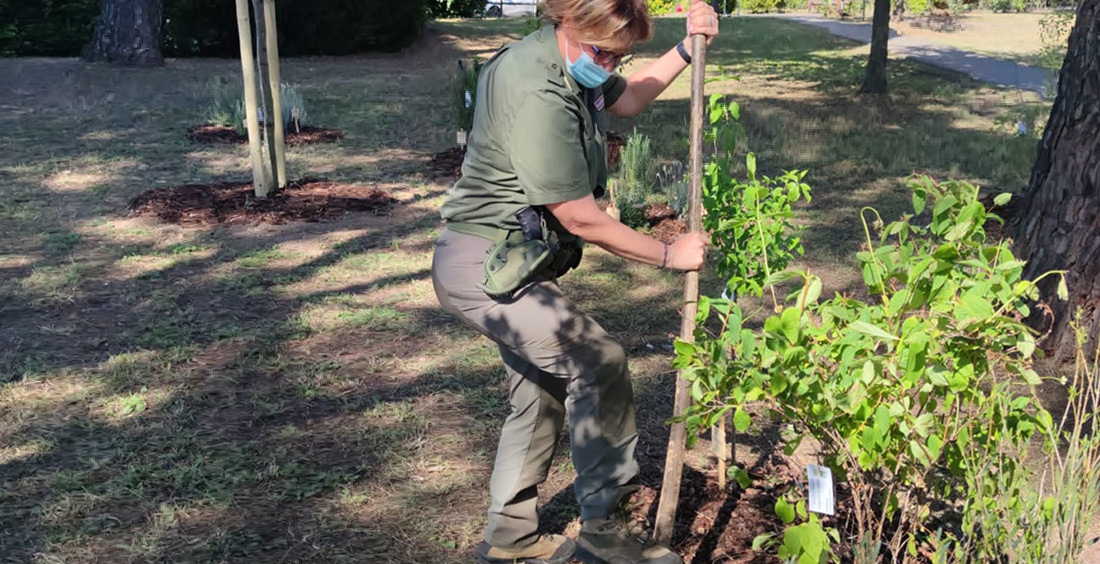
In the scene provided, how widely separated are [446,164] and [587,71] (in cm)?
694

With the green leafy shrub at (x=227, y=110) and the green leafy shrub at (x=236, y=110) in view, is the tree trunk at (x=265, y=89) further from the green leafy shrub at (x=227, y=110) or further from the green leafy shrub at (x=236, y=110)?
the green leafy shrub at (x=227, y=110)

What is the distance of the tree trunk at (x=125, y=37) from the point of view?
17359mm

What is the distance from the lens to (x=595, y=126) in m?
2.82

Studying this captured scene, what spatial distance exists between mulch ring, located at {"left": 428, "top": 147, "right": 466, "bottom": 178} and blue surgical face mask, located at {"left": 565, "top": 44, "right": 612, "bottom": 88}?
631 cm

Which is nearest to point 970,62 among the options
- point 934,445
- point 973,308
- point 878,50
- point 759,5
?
point 878,50

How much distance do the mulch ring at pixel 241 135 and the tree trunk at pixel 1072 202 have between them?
7.59 metres

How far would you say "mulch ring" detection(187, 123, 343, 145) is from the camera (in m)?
10.8

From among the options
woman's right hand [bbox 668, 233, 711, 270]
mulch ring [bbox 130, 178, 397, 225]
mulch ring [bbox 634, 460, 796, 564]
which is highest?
A: woman's right hand [bbox 668, 233, 711, 270]

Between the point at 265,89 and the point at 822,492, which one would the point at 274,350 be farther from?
the point at 265,89

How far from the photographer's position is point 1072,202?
4.85 m

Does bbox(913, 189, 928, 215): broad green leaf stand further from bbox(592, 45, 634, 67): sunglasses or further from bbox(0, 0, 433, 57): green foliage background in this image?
bbox(0, 0, 433, 57): green foliage background

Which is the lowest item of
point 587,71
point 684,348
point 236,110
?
point 236,110

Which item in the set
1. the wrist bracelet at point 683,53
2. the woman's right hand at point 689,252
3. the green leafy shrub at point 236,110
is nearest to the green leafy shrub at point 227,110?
the green leafy shrub at point 236,110

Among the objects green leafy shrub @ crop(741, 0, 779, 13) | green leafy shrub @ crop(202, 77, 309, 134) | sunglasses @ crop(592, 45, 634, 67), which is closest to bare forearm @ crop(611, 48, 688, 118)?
sunglasses @ crop(592, 45, 634, 67)
